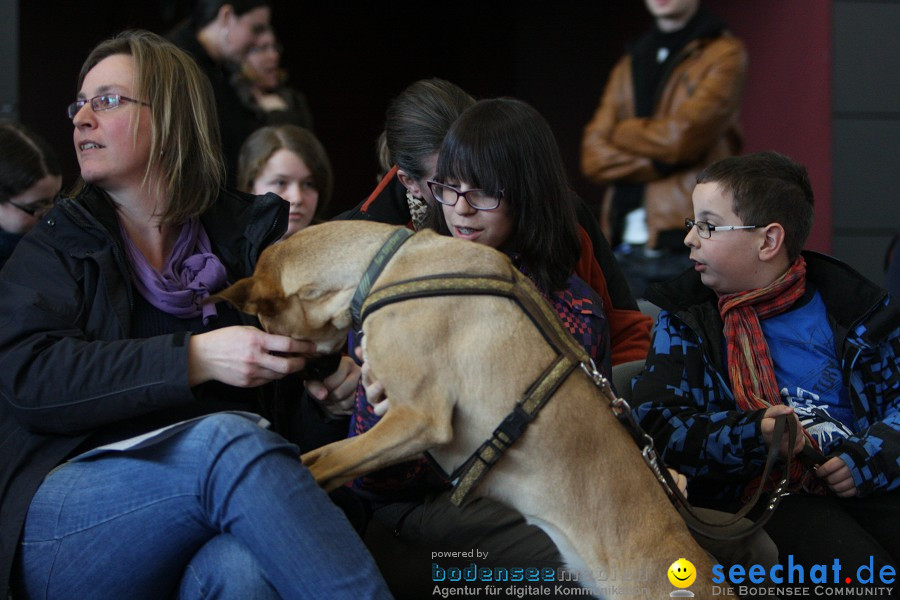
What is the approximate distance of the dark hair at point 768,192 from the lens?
250 centimetres

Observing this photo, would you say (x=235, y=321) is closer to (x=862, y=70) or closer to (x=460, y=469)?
(x=460, y=469)

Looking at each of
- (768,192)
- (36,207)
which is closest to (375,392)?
(768,192)

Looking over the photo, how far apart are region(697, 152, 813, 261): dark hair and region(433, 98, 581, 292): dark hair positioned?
0.49 meters

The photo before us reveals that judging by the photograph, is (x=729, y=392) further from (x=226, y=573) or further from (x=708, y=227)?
(x=226, y=573)

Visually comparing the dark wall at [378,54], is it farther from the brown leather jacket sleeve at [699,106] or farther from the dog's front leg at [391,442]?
the dog's front leg at [391,442]

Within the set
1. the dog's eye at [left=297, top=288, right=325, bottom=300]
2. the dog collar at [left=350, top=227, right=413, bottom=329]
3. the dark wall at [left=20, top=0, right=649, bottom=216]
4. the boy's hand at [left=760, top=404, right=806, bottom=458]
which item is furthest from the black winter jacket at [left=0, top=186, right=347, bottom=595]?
the dark wall at [left=20, top=0, right=649, bottom=216]

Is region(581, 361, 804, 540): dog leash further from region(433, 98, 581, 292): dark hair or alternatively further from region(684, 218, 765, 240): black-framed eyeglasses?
region(684, 218, 765, 240): black-framed eyeglasses

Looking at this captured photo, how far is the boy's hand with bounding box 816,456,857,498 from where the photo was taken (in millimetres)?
2227

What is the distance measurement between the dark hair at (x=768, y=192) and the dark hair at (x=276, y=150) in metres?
1.53

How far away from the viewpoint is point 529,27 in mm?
5602

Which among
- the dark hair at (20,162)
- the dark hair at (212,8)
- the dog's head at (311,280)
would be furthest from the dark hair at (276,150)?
the dog's head at (311,280)

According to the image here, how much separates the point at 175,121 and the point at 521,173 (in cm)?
84

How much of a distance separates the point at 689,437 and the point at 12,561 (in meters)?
1.48

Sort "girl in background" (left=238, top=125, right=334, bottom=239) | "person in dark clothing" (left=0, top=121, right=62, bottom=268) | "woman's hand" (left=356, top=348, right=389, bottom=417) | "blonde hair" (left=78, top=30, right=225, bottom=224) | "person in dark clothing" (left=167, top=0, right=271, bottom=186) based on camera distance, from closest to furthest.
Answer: "woman's hand" (left=356, top=348, right=389, bottom=417), "blonde hair" (left=78, top=30, right=225, bottom=224), "person in dark clothing" (left=0, top=121, right=62, bottom=268), "girl in background" (left=238, top=125, right=334, bottom=239), "person in dark clothing" (left=167, top=0, right=271, bottom=186)
